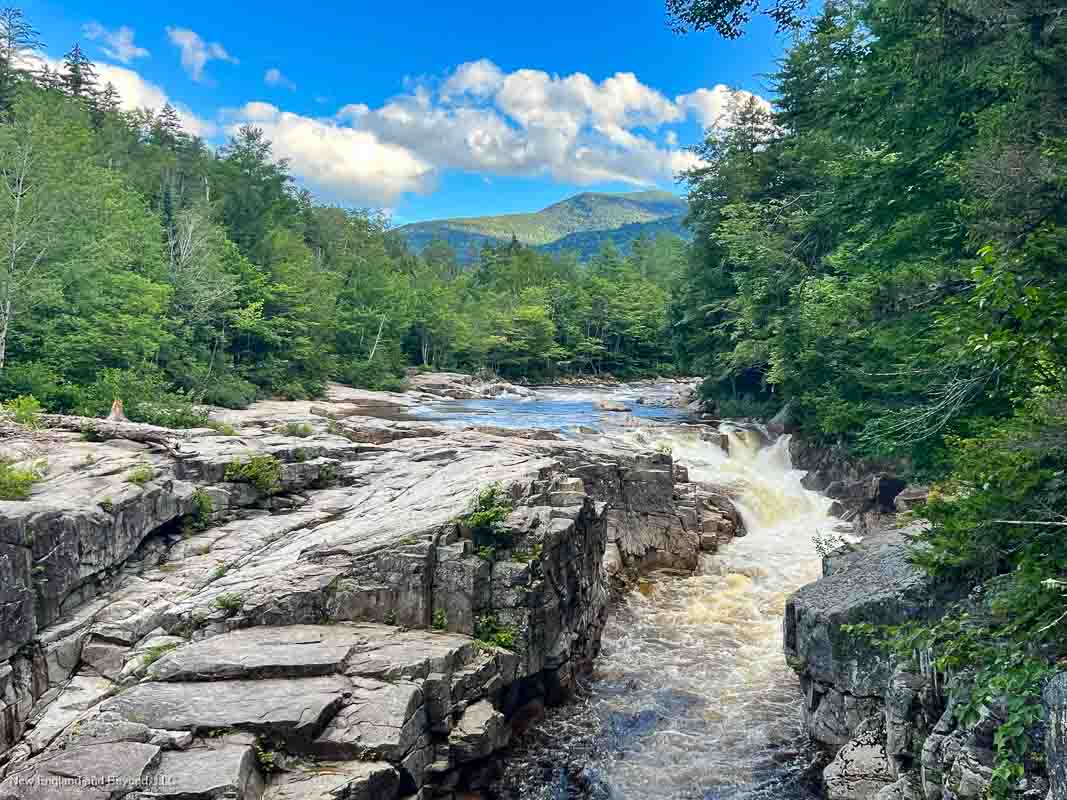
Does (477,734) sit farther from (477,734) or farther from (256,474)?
(256,474)

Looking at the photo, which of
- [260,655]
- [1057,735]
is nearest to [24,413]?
[260,655]

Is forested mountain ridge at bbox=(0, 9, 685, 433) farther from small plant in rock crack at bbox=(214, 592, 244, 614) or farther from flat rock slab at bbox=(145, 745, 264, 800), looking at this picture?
flat rock slab at bbox=(145, 745, 264, 800)

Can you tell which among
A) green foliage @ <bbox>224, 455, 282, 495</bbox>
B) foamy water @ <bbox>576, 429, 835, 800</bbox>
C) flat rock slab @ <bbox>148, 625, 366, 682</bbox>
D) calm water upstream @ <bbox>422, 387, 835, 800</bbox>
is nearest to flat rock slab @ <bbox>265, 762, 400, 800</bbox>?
flat rock slab @ <bbox>148, 625, 366, 682</bbox>

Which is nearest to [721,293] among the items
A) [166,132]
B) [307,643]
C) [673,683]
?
[673,683]

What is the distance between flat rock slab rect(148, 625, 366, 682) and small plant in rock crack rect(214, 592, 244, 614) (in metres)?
0.38

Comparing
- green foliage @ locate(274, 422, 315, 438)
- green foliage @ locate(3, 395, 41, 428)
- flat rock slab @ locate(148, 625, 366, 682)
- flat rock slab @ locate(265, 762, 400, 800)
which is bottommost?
flat rock slab @ locate(265, 762, 400, 800)

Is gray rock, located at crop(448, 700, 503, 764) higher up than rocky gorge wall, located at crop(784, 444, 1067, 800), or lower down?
lower down

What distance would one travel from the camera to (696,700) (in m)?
10.9

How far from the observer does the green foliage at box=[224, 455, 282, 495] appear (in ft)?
45.2

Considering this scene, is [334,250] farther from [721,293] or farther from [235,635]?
[235,635]

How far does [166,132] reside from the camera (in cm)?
6316

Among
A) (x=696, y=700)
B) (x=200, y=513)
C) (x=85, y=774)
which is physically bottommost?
(x=696, y=700)

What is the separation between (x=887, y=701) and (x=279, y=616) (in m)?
8.08

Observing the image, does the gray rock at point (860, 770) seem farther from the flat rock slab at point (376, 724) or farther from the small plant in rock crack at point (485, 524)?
the small plant in rock crack at point (485, 524)
